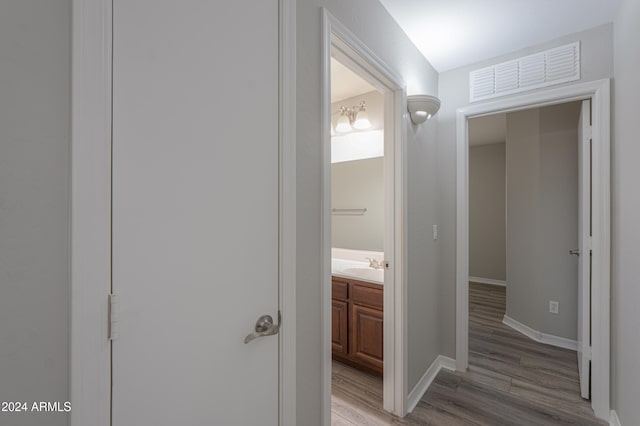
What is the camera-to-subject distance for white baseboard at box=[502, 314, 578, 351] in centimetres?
288

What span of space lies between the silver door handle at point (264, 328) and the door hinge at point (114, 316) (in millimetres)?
390

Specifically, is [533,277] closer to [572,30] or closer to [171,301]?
[572,30]

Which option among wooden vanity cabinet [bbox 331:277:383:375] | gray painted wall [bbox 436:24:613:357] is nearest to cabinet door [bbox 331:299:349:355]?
wooden vanity cabinet [bbox 331:277:383:375]

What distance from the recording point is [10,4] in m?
0.52

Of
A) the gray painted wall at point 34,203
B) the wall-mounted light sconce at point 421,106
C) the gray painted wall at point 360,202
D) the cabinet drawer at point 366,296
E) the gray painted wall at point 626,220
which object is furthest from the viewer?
the gray painted wall at point 360,202

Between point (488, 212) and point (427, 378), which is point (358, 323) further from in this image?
point (488, 212)

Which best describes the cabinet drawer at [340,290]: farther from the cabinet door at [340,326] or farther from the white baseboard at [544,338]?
the white baseboard at [544,338]

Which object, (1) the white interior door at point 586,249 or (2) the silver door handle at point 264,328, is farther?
(1) the white interior door at point 586,249

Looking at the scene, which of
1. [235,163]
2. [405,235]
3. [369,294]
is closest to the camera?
[235,163]

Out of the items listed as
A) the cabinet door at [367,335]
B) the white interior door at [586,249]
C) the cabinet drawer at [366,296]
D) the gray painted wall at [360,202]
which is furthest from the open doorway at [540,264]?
the gray painted wall at [360,202]

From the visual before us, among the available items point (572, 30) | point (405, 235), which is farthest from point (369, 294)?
point (572, 30)

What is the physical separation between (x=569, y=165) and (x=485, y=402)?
2.48 m

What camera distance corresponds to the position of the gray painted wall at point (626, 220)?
1.44 m

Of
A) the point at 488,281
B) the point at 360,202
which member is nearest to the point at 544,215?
the point at 360,202
